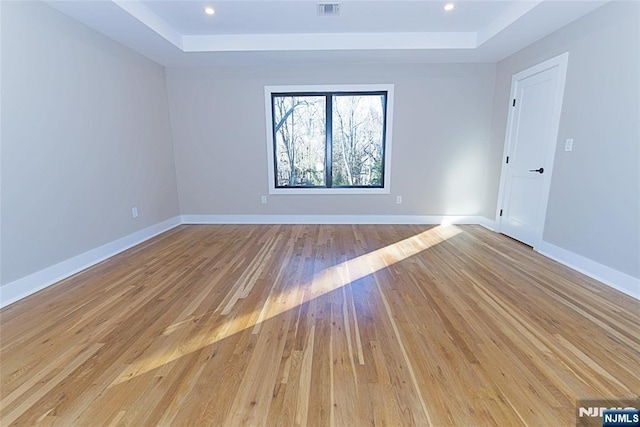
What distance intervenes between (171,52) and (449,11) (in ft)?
11.5

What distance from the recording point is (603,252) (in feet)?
8.74

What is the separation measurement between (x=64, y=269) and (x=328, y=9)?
382 cm

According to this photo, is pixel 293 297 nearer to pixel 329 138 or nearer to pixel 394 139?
pixel 329 138

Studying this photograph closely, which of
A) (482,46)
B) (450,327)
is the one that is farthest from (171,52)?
(450,327)

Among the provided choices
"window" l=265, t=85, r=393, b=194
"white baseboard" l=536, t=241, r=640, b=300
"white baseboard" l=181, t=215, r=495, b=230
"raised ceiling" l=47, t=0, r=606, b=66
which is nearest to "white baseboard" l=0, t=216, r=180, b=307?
"white baseboard" l=181, t=215, r=495, b=230

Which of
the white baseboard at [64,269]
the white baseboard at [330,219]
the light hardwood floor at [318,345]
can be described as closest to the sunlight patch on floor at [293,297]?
the light hardwood floor at [318,345]

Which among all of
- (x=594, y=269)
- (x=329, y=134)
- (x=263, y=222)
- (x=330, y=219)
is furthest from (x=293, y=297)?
(x=329, y=134)

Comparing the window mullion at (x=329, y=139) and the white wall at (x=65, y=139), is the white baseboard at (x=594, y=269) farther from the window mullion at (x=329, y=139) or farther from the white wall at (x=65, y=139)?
the white wall at (x=65, y=139)

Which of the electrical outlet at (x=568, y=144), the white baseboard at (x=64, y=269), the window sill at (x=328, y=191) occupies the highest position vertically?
the electrical outlet at (x=568, y=144)

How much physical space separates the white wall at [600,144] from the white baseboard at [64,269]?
5.16 metres

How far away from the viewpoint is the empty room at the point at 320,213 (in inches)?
58.5

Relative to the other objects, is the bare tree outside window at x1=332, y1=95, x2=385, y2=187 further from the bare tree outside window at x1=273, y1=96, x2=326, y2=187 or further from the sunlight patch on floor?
the sunlight patch on floor

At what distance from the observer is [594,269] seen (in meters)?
2.74

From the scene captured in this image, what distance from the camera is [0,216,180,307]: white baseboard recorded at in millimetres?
2356
